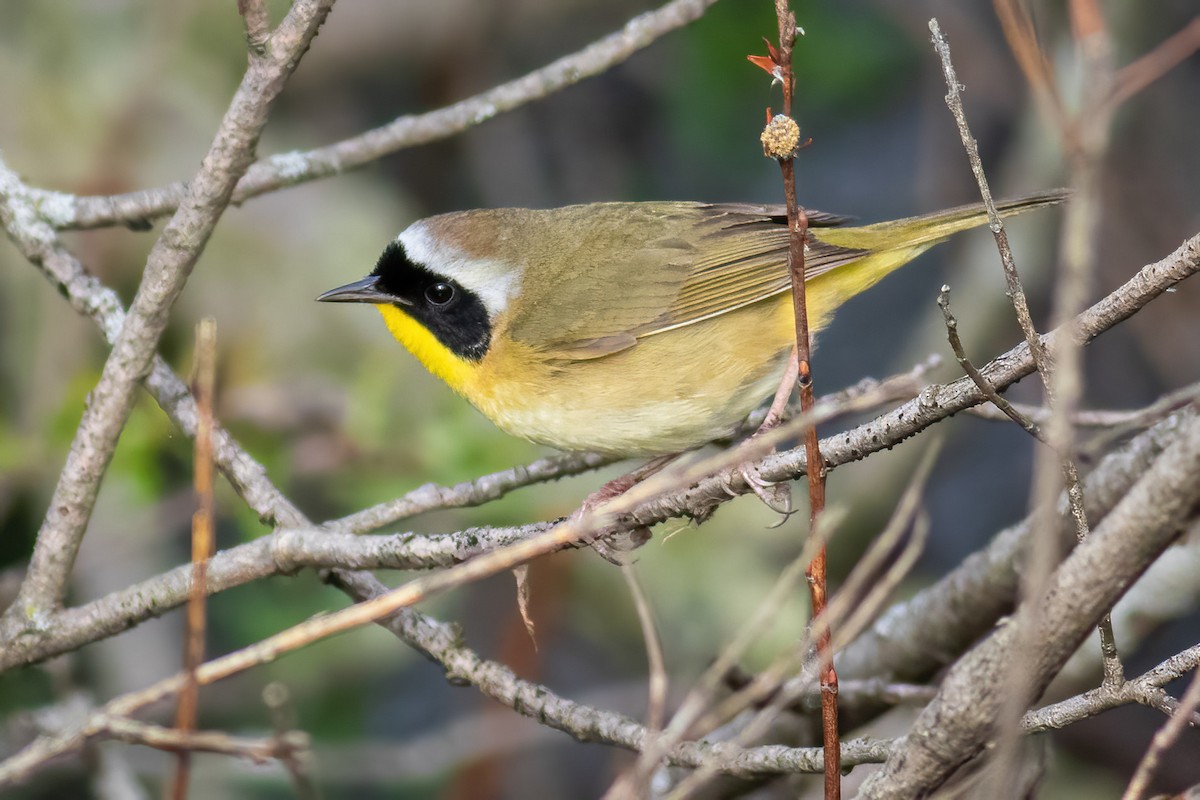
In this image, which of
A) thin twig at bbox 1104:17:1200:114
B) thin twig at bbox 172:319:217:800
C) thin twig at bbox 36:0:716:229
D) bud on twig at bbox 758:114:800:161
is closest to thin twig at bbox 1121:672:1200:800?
thin twig at bbox 1104:17:1200:114

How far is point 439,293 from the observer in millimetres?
3678

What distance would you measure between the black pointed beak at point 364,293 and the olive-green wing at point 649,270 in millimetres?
386

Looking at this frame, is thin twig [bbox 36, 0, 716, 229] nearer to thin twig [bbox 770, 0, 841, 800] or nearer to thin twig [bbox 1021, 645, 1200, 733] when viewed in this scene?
thin twig [bbox 770, 0, 841, 800]

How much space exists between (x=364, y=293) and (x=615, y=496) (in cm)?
97

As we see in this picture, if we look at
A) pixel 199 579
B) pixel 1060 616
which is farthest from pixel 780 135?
pixel 199 579

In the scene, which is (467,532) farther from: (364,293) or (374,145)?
(364,293)

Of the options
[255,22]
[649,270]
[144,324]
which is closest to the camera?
[255,22]

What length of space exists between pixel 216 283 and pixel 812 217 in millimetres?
2393

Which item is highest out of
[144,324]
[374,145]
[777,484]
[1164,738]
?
[374,145]

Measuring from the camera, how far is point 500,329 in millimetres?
3656

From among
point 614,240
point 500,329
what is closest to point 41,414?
point 500,329

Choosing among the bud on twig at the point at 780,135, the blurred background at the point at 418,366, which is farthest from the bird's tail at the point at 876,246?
the bud on twig at the point at 780,135

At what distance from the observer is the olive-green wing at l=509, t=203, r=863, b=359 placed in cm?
357

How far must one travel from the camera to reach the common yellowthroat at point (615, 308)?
343cm
